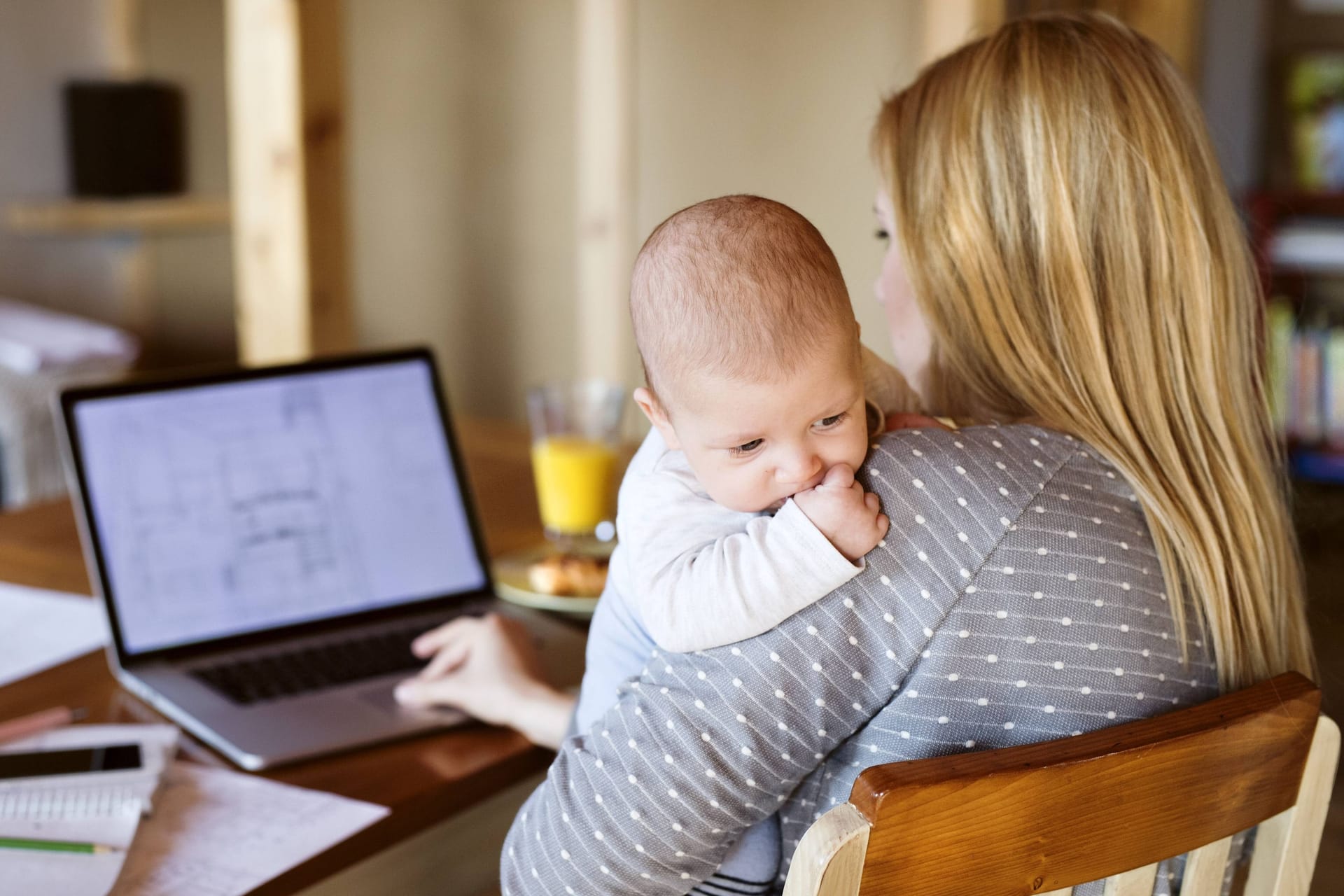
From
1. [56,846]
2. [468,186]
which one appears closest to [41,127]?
[468,186]

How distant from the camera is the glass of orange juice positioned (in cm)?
154

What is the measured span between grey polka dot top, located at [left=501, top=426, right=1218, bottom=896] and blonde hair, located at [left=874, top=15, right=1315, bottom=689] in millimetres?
79

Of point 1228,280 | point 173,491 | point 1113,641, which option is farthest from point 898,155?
point 173,491

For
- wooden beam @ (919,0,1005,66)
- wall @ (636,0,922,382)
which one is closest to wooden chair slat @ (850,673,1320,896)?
wooden beam @ (919,0,1005,66)

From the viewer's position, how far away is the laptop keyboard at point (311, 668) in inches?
45.0

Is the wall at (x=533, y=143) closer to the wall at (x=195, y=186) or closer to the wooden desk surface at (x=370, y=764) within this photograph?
the wall at (x=195, y=186)

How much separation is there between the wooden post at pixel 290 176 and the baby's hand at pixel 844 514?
193 cm

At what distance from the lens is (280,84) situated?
238 centimetres

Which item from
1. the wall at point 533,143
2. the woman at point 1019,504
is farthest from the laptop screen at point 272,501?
the wall at point 533,143

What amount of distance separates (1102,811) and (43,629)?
3.45ft

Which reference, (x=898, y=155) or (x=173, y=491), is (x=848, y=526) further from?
(x=173, y=491)

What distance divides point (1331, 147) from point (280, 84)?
9.48 feet

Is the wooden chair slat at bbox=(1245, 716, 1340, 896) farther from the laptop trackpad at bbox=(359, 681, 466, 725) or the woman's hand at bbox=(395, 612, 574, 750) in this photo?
the laptop trackpad at bbox=(359, 681, 466, 725)

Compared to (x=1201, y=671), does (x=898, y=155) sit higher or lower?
higher
